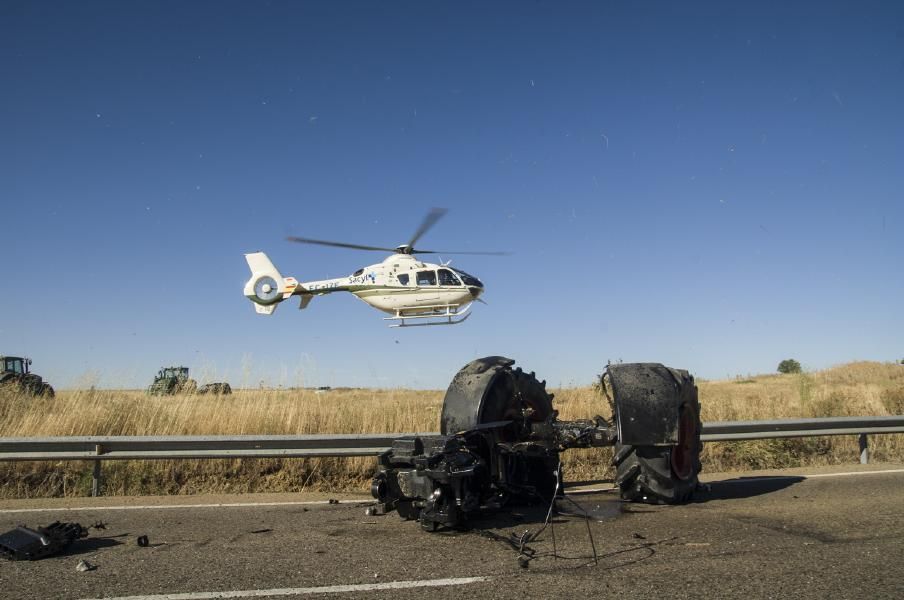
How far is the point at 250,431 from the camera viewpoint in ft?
33.3

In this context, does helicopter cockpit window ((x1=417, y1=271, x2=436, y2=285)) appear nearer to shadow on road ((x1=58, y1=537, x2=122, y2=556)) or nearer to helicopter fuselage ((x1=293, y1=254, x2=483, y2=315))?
helicopter fuselage ((x1=293, y1=254, x2=483, y2=315))

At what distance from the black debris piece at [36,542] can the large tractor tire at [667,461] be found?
4.61m

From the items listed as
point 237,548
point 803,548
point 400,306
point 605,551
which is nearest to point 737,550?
point 803,548

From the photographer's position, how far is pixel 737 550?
4.74 meters

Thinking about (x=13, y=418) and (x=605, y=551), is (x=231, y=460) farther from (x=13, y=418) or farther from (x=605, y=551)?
(x=605, y=551)

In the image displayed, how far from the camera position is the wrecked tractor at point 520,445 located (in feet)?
17.6

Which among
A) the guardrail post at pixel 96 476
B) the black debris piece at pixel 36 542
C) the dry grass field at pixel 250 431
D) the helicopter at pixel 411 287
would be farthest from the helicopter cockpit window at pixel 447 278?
the black debris piece at pixel 36 542

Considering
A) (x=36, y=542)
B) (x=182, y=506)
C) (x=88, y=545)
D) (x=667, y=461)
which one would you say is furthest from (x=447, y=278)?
(x=36, y=542)

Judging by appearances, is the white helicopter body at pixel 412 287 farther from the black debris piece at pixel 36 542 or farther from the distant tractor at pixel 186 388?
the black debris piece at pixel 36 542

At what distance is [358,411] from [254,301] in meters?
16.7

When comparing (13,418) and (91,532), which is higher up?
(13,418)

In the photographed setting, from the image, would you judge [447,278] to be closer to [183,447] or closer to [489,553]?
[183,447]

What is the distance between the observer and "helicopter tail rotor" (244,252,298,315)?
85.3 feet

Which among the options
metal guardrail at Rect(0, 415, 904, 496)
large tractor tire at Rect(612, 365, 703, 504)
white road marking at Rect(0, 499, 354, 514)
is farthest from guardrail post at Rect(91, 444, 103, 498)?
large tractor tire at Rect(612, 365, 703, 504)
